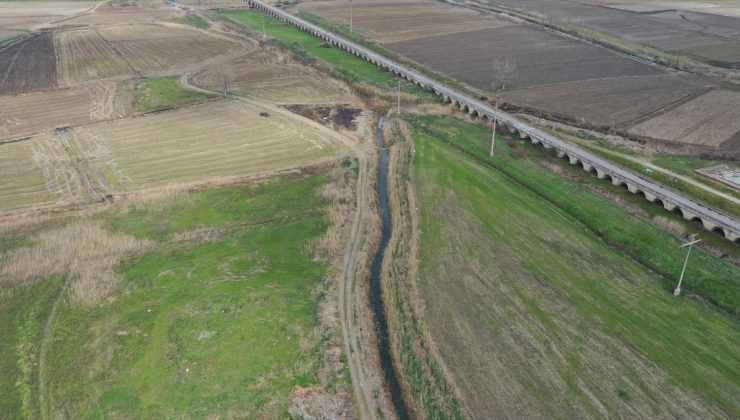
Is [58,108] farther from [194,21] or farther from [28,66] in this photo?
[194,21]

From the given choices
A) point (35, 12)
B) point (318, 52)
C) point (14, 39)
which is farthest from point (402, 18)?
point (35, 12)

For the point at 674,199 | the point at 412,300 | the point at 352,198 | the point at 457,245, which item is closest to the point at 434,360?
the point at 412,300

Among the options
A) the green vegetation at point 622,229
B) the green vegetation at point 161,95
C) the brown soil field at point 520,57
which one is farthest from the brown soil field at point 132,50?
the green vegetation at point 622,229

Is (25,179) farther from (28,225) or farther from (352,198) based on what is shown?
(352,198)

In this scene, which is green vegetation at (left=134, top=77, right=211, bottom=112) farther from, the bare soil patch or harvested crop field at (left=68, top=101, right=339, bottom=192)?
the bare soil patch

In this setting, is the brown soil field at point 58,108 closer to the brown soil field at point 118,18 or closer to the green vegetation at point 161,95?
the green vegetation at point 161,95

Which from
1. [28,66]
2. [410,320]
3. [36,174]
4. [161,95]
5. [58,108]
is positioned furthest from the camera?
[28,66]
